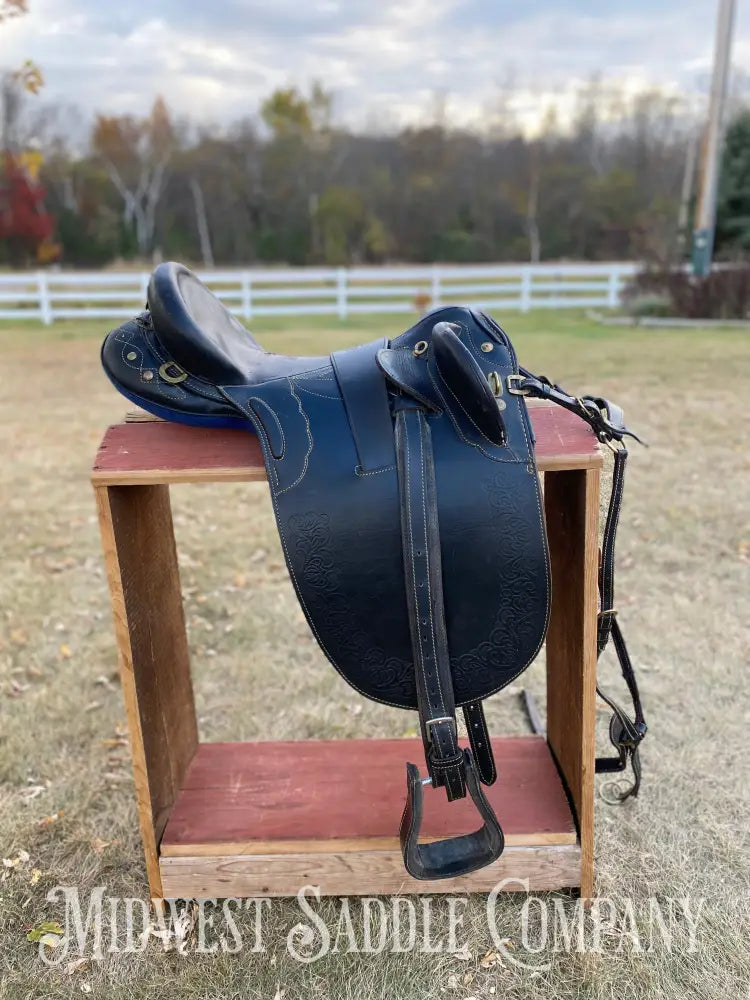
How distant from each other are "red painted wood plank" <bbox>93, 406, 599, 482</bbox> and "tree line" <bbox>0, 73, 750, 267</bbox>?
909 inches

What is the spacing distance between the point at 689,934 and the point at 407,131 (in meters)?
30.3

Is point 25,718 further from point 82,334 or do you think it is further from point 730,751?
point 82,334

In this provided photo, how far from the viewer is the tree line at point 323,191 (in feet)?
76.1

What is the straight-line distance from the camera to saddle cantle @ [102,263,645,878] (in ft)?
4.09

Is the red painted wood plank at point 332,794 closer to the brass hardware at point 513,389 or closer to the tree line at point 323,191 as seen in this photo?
the brass hardware at point 513,389

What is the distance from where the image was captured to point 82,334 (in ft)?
35.7

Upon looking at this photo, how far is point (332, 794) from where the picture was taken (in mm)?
1760

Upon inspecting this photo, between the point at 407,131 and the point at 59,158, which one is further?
the point at 407,131

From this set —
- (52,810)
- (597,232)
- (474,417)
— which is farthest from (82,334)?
(597,232)

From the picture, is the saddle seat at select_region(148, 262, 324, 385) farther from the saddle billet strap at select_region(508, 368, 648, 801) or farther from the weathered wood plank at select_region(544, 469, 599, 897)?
the weathered wood plank at select_region(544, 469, 599, 897)

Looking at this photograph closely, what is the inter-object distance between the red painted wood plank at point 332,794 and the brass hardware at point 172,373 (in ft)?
3.22

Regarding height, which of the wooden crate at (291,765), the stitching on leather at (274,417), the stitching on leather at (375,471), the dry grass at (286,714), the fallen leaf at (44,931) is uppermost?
the stitching on leather at (274,417)

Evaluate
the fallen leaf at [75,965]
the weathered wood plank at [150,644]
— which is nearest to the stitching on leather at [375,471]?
the weathered wood plank at [150,644]

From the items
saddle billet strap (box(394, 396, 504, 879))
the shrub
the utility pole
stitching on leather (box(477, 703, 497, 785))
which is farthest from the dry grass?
the utility pole
